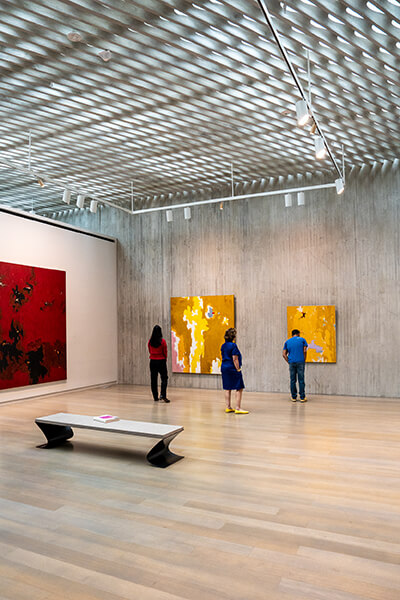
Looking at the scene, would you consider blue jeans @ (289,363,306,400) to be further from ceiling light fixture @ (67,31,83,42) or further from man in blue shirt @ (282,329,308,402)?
ceiling light fixture @ (67,31,83,42)

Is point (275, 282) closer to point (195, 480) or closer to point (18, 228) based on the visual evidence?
point (18, 228)

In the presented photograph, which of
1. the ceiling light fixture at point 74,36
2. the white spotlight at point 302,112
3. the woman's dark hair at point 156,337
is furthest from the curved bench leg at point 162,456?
the ceiling light fixture at point 74,36

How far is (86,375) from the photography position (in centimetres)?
1228

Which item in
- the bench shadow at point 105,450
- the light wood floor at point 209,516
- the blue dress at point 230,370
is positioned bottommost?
the bench shadow at point 105,450

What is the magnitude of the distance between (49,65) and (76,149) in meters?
3.12

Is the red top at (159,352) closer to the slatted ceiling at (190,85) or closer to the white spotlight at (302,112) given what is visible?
the slatted ceiling at (190,85)

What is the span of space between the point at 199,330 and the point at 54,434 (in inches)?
247

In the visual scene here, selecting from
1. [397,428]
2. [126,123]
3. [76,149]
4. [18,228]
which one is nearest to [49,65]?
[126,123]

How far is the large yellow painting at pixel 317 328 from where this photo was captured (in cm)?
1075

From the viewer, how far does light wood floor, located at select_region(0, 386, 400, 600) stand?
2.89 meters

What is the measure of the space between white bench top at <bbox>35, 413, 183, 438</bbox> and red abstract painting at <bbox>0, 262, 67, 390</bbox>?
14.0 ft

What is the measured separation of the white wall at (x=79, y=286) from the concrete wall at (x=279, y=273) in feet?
1.64

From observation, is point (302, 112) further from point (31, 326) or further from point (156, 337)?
point (31, 326)

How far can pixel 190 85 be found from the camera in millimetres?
6797
